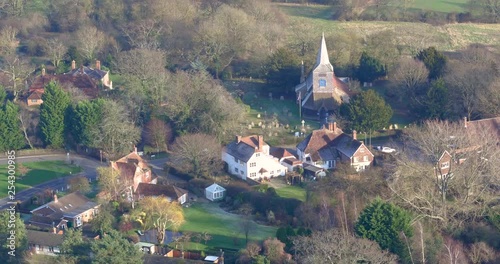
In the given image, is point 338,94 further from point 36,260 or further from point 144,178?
point 36,260

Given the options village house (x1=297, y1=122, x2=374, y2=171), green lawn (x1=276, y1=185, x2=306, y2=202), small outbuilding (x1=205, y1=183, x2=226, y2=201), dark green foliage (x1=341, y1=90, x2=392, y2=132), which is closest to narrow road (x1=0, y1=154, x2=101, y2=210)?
small outbuilding (x1=205, y1=183, x2=226, y2=201)

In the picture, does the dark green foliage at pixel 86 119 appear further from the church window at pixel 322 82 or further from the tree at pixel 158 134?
the church window at pixel 322 82

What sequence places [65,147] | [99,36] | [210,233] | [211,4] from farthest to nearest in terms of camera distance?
[211,4]
[99,36]
[65,147]
[210,233]

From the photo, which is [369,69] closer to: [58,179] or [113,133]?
[113,133]

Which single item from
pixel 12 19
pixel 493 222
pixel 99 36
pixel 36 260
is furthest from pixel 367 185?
pixel 12 19

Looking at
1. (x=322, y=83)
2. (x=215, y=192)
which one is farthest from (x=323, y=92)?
(x=215, y=192)

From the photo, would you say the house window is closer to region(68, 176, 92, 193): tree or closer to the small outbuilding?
the small outbuilding
